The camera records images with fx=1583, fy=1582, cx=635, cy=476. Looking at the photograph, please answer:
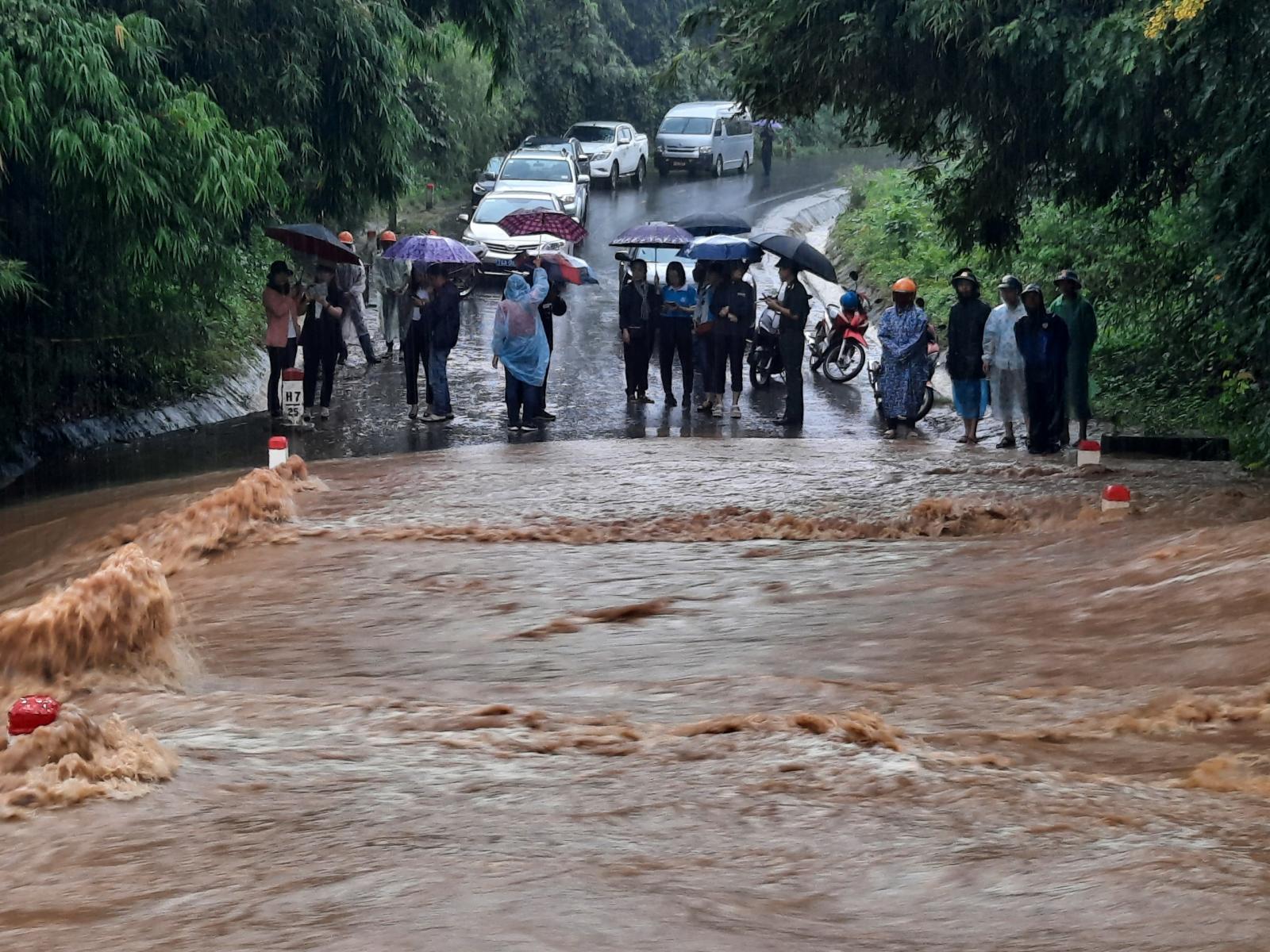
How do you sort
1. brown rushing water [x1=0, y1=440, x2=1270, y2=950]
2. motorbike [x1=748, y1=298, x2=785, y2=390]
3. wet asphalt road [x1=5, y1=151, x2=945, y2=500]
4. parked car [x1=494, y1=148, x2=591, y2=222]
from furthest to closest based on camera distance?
parked car [x1=494, y1=148, x2=591, y2=222] < motorbike [x1=748, y1=298, x2=785, y2=390] < wet asphalt road [x1=5, y1=151, x2=945, y2=500] < brown rushing water [x1=0, y1=440, x2=1270, y2=950]

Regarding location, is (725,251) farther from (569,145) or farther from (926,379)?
(569,145)

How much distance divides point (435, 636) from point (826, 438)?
893 centimetres

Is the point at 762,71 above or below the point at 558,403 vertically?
above

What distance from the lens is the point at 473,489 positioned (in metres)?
11.9

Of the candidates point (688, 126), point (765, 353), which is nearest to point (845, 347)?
point (765, 353)

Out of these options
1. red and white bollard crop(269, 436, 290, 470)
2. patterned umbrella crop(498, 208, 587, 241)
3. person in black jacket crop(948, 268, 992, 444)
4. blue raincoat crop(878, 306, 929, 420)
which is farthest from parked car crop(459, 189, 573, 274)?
red and white bollard crop(269, 436, 290, 470)

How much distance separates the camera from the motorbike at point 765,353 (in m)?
19.0

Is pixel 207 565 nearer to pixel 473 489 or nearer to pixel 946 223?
pixel 473 489

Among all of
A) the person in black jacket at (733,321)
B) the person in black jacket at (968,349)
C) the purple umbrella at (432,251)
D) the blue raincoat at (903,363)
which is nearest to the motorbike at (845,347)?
the person in black jacket at (733,321)

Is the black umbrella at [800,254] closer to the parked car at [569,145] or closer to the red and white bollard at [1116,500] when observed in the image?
the red and white bollard at [1116,500]

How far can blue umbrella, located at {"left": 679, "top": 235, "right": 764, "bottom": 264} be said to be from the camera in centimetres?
1708

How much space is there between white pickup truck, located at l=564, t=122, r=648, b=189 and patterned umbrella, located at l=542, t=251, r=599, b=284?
2179 cm

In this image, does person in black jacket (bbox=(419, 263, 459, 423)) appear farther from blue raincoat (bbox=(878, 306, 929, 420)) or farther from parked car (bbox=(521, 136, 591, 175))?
parked car (bbox=(521, 136, 591, 175))

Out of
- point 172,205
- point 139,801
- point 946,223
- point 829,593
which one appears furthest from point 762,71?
point 139,801
